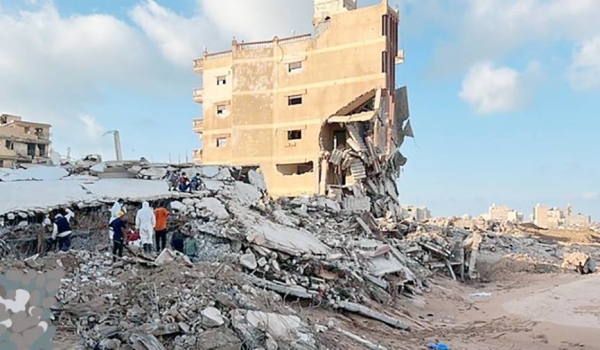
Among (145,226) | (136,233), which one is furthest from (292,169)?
(145,226)

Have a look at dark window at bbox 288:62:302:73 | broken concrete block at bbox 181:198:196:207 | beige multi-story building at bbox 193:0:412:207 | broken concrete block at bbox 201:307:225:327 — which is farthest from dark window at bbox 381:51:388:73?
broken concrete block at bbox 201:307:225:327

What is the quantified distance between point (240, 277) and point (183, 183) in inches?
200

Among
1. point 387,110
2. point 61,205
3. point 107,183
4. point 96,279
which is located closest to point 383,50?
point 387,110

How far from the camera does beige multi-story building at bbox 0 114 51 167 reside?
47.4 m

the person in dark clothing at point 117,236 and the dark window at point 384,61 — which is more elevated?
the dark window at point 384,61

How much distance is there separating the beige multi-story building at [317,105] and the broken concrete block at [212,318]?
21.2 metres

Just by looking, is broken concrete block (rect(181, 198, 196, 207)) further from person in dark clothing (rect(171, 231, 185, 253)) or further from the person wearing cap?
the person wearing cap

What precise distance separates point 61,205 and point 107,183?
6.91 ft

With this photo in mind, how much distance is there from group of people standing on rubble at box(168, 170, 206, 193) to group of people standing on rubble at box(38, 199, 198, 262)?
2149mm

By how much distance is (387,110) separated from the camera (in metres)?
27.9

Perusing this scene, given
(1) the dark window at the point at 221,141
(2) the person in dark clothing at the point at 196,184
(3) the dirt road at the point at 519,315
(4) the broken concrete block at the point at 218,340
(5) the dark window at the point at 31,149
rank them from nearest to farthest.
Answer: (4) the broken concrete block at the point at 218,340, (3) the dirt road at the point at 519,315, (2) the person in dark clothing at the point at 196,184, (1) the dark window at the point at 221,141, (5) the dark window at the point at 31,149

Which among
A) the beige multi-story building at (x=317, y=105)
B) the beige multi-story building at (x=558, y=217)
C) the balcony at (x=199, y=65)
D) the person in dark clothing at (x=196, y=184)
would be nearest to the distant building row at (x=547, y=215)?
the beige multi-story building at (x=558, y=217)

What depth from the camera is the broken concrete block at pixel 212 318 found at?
6469mm

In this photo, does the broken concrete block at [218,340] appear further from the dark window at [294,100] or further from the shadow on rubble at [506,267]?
the dark window at [294,100]
